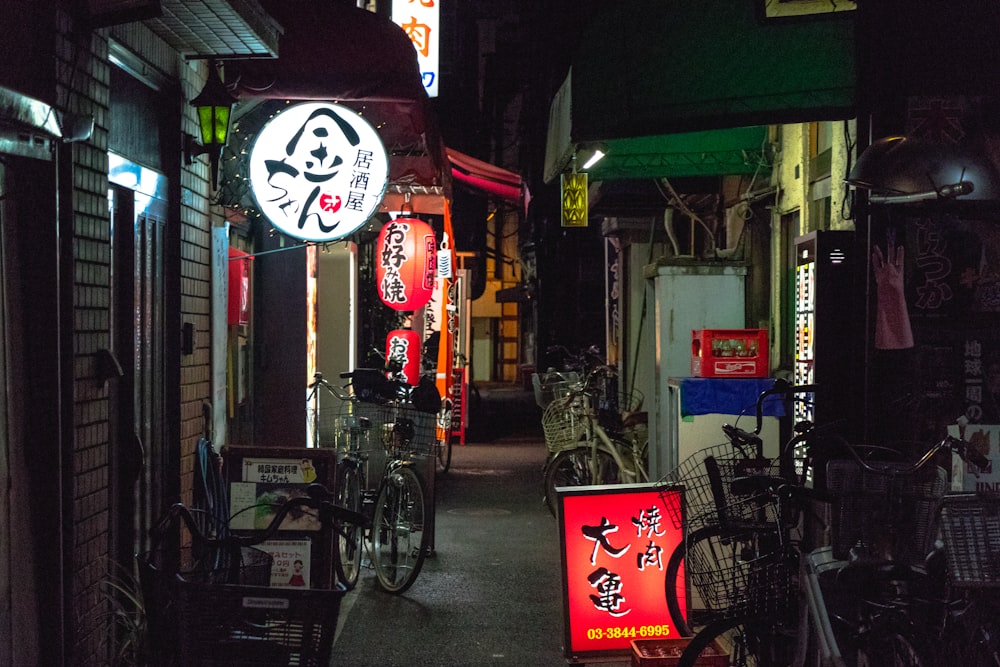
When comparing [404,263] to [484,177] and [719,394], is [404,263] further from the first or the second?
[719,394]

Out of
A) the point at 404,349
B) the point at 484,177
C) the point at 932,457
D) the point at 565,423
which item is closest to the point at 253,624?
the point at 932,457

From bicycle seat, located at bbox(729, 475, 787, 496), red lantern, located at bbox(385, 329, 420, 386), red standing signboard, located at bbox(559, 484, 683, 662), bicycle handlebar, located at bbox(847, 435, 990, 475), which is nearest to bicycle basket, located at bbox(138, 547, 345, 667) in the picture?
bicycle seat, located at bbox(729, 475, 787, 496)

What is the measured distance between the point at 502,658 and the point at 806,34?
515 centimetres

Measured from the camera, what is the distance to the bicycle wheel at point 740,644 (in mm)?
5285

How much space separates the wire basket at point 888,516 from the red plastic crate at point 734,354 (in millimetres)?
4260

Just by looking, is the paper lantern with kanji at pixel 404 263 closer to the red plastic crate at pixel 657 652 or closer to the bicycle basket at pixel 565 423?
the bicycle basket at pixel 565 423

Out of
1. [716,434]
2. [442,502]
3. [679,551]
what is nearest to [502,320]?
[442,502]

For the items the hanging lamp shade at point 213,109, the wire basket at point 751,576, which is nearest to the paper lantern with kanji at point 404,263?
the hanging lamp shade at point 213,109

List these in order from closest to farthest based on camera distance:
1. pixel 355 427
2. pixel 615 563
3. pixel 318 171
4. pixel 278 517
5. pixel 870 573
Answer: pixel 278 517, pixel 870 573, pixel 615 563, pixel 318 171, pixel 355 427

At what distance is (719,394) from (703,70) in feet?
10.2

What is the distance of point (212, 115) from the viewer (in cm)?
748

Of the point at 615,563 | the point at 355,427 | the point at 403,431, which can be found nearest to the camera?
the point at 615,563

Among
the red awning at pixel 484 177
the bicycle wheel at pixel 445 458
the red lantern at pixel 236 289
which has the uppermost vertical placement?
the red awning at pixel 484 177

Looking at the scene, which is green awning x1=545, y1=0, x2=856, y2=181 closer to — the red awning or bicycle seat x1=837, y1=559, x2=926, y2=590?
bicycle seat x1=837, y1=559, x2=926, y2=590
